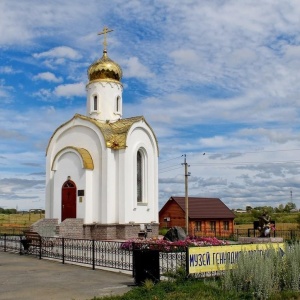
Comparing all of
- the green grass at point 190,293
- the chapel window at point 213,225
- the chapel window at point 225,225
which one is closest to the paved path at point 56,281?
the green grass at point 190,293

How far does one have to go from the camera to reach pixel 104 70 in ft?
89.9

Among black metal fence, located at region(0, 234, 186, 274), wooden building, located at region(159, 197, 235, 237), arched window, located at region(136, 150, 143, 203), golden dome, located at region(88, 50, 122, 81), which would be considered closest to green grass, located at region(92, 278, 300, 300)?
black metal fence, located at region(0, 234, 186, 274)

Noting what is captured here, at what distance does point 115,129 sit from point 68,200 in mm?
4707

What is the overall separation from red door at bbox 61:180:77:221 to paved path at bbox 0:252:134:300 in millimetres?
8929

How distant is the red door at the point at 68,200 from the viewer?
24203mm

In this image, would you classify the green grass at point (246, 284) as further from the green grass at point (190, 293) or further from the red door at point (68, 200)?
the red door at point (68, 200)

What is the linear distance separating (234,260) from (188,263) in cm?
112

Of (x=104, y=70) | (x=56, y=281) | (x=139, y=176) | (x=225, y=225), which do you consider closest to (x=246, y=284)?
(x=56, y=281)

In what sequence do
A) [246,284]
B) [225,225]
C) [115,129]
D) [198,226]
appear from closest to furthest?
1. [246,284]
2. [115,129]
3. [198,226]
4. [225,225]

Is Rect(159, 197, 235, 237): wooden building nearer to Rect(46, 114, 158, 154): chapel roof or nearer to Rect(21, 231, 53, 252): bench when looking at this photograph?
Rect(46, 114, 158, 154): chapel roof

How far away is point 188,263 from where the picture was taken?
9977 millimetres

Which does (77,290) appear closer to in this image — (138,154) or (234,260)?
(234,260)

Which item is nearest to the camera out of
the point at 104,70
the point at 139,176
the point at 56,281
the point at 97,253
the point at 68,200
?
the point at 56,281

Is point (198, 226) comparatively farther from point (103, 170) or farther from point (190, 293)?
point (190, 293)
